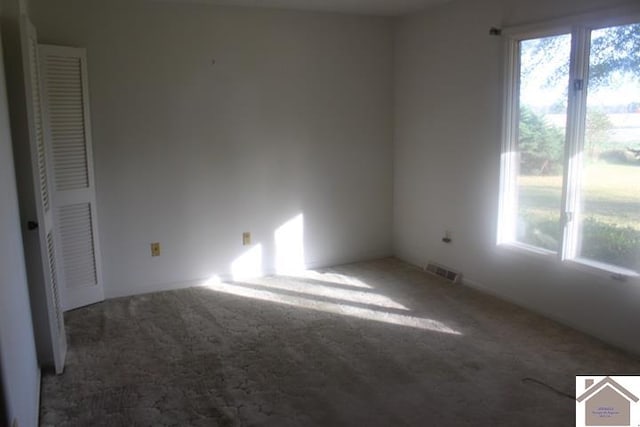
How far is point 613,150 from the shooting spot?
331 cm

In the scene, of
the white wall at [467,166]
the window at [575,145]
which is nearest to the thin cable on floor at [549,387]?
the white wall at [467,166]

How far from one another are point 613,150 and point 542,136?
0.58 meters

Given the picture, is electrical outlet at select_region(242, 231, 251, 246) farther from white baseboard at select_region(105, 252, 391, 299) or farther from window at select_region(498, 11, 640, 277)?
window at select_region(498, 11, 640, 277)

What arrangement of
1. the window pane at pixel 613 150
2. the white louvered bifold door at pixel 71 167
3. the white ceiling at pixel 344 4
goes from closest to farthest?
the window pane at pixel 613 150
the white louvered bifold door at pixel 71 167
the white ceiling at pixel 344 4

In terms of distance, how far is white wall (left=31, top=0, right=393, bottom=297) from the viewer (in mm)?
4152

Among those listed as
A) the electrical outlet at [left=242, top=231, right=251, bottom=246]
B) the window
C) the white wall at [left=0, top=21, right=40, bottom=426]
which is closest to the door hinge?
the window

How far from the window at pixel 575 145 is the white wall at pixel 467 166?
0.12m

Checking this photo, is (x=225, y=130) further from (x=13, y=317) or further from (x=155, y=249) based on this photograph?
(x=13, y=317)

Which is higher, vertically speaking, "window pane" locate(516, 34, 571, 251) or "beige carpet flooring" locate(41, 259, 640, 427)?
"window pane" locate(516, 34, 571, 251)

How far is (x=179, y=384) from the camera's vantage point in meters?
2.97

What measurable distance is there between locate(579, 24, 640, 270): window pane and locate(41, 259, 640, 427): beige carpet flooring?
0.69 meters

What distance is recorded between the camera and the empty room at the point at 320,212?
2834 millimetres

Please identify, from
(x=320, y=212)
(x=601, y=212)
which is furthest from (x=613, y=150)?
(x=320, y=212)

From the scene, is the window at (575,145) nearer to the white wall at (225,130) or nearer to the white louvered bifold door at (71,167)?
the white wall at (225,130)
